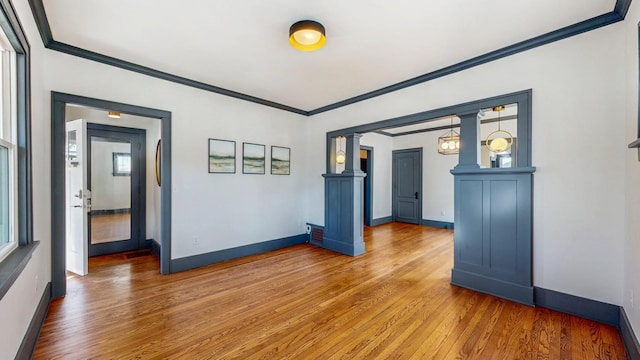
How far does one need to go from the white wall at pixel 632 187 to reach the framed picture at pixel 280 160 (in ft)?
13.8

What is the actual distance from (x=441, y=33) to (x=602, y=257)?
2498 millimetres

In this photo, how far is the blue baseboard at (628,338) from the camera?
5.82 feet

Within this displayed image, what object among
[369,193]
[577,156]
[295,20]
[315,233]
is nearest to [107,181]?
[315,233]

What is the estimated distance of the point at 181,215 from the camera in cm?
365

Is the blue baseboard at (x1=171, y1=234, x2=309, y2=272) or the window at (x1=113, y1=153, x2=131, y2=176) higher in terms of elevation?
the window at (x1=113, y1=153, x2=131, y2=176)

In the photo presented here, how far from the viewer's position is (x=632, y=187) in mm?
1974

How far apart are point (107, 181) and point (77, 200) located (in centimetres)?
105

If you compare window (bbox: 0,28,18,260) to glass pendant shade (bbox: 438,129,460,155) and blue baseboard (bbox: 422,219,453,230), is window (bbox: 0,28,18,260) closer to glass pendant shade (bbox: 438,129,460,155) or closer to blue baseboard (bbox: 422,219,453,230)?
glass pendant shade (bbox: 438,129,460,155)

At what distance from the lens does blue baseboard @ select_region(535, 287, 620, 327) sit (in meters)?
2.28

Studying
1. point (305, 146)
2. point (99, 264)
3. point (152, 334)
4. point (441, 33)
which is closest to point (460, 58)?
point (441, 33)

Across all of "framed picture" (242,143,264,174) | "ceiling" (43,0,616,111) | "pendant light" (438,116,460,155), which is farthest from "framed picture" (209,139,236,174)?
"pendant light" (438,116,460,155)

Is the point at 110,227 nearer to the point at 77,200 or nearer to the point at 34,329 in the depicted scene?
the point at 77,200

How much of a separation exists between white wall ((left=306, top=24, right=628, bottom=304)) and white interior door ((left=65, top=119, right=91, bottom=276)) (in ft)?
16.8

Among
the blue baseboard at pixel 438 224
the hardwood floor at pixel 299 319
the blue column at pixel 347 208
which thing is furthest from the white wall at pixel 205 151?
the blue baseboard at pixel 438 224
